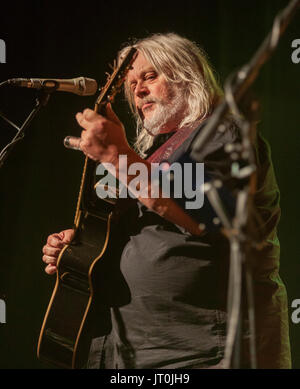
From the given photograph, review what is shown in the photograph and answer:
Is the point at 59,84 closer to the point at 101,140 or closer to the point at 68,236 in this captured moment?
the point at 101,140

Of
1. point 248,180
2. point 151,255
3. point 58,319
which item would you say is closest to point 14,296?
point 58,319

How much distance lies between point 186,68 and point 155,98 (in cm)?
21

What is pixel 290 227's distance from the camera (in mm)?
2699

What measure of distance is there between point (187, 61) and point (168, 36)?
0.66 ft

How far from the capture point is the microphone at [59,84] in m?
1.87

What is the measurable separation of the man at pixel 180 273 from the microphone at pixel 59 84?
0.52 feet

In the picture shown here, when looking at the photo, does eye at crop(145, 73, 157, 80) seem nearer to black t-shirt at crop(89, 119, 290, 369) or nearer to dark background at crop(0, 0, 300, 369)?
black t-shirt at crop(89, 119, 290, 369)

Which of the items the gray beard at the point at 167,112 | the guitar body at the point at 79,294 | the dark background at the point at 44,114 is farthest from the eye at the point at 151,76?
the dark background at the point at 44,114

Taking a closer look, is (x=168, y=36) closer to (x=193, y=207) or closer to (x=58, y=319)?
(x=193, y=207)

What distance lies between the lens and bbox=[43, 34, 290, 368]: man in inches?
63.3

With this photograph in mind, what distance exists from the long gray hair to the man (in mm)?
86
